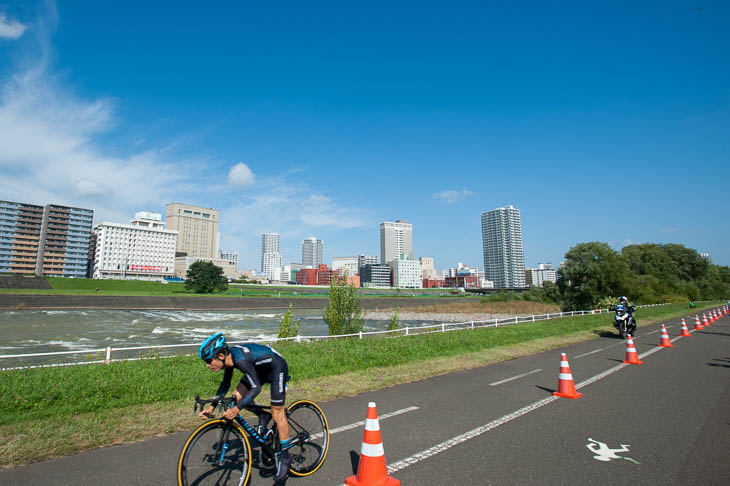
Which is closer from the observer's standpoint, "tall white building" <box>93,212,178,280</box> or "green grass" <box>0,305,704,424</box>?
"green grass" <box>0,305,704,424</box>

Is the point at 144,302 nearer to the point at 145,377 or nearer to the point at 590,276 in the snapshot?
the point at 145,377

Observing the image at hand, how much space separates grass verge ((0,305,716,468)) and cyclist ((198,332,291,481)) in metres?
3.07

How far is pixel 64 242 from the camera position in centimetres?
15738

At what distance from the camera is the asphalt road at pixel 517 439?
179 inches

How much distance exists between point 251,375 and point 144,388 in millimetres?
5671

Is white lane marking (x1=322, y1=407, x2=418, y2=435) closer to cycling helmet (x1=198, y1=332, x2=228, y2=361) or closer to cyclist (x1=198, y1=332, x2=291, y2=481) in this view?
A: cyclist (x1=198, y1=332, x2=291, y2=481)

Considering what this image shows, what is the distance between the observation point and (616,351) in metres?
15.7

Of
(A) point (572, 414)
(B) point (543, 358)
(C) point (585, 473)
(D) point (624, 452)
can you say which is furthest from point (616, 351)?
(C) point (585, 473)

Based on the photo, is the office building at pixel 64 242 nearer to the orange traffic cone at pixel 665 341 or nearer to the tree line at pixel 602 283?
the tree line at pixel 602 283

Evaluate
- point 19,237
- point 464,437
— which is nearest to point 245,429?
point 464,437

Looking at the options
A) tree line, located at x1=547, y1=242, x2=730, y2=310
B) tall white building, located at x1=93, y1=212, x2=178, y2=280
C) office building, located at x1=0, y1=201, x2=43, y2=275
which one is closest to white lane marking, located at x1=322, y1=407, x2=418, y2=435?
tree line, located at x1=547, y1=242, x2=730, y2=310

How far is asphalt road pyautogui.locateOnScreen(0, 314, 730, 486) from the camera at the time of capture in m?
4.55

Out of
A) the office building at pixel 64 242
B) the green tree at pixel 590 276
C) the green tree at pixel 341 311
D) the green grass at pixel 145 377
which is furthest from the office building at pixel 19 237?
the green grass at pixel 145 377

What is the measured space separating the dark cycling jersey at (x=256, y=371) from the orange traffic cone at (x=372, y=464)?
1.04 meters
